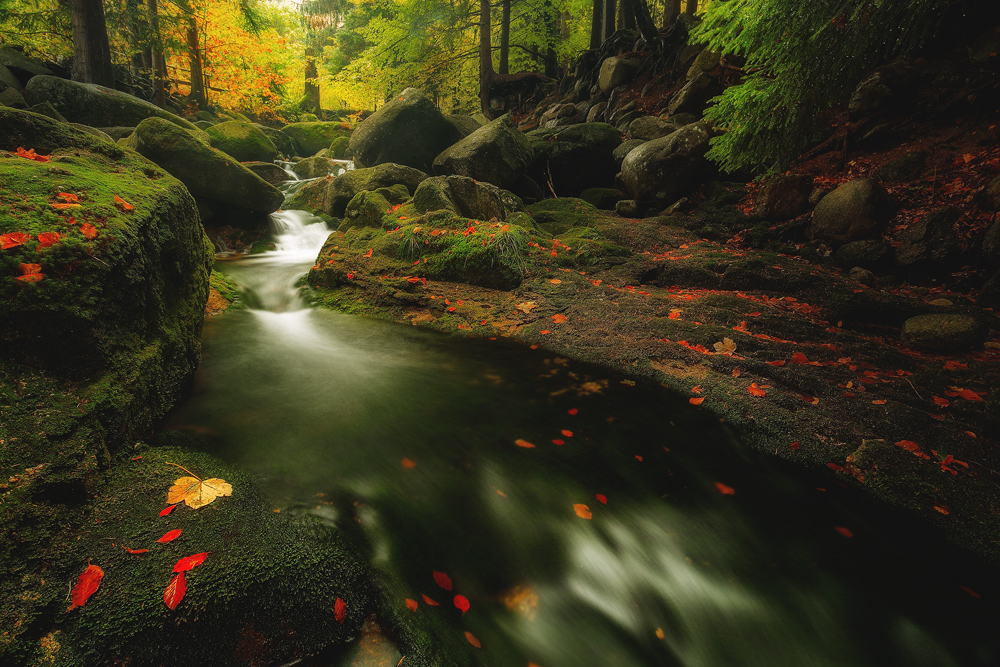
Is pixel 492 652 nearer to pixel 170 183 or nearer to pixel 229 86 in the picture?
pixel 170 183

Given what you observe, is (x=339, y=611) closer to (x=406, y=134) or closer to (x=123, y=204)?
(x=123, y=204)

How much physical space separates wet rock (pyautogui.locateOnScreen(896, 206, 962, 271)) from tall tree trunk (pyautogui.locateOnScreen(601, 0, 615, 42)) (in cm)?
1475

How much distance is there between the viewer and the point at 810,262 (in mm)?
6262

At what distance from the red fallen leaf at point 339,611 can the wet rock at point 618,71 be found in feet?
54.6

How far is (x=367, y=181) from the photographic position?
868 cm

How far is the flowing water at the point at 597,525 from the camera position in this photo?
6.14 ft

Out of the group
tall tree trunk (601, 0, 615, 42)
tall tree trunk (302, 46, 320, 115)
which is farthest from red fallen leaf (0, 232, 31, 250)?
tall tree trunk (302, 46, 320, 115)

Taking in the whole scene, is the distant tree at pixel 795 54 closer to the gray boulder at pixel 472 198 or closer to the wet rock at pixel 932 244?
the wet rock at pixel 932 244

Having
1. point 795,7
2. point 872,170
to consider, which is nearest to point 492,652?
point 795,7

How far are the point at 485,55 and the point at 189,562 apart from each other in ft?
57.1

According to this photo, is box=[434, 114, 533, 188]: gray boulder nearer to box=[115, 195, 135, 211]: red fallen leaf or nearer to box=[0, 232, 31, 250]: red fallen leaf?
box=[115, 195, 135, 211]: red fallen leaf

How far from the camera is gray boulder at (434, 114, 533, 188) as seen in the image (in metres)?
8.88

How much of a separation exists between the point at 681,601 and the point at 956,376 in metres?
3.27

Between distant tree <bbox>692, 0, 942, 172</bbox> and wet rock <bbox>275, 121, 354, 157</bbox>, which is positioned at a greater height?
wet rock <bbox>275, 121, 354, 157</bbox>
